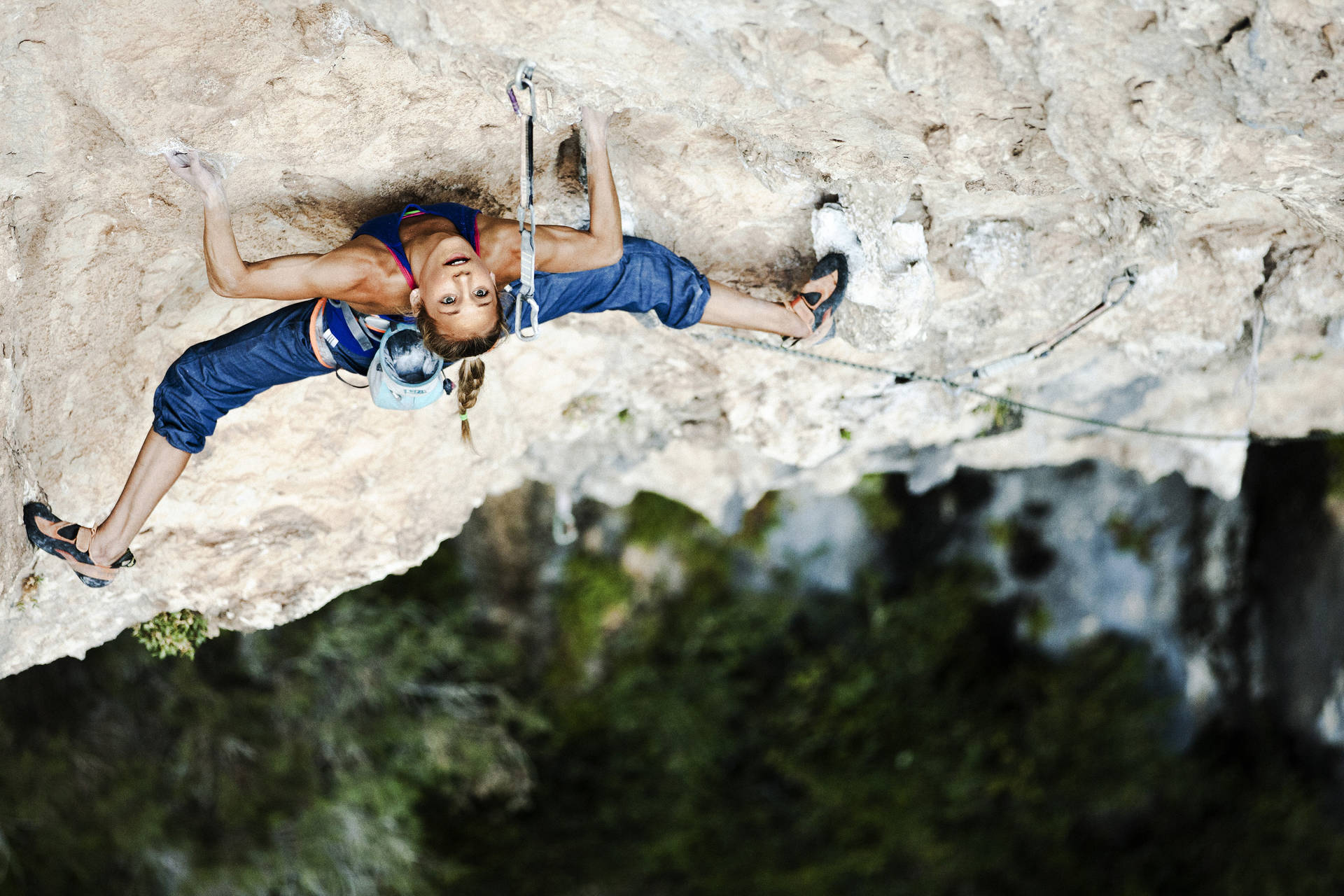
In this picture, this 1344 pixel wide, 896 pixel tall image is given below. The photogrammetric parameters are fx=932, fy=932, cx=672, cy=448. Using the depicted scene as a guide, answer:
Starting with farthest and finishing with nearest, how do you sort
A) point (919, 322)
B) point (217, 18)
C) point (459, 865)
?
point (459, 865) → point (919, 322) → point (217, 18)

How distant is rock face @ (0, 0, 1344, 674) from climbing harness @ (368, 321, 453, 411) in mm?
690

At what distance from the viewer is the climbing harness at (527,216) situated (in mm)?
2605

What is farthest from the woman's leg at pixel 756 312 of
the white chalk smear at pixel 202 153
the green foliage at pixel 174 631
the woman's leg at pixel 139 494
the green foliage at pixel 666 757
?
the green foliage at pixel 666 757

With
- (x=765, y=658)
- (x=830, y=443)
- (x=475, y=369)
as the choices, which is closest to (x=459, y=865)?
(x=765, y=658)

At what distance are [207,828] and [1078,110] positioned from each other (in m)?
7.11

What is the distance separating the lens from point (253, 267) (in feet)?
8.65

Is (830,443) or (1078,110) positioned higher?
(1078,110)

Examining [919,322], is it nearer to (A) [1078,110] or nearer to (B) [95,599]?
(A) [1078,110]

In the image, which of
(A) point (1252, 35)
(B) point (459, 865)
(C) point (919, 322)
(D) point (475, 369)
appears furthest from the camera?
(B) point (459, 865)

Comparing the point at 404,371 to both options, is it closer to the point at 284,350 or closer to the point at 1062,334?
the point at 284,350

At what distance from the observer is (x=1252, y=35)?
218 cm

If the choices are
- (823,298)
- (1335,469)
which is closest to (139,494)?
(823,298)

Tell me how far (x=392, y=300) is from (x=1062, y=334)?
283 cm

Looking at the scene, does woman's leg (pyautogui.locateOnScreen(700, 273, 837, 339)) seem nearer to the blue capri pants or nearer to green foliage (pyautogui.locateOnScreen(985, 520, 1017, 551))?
the blue capri pants
